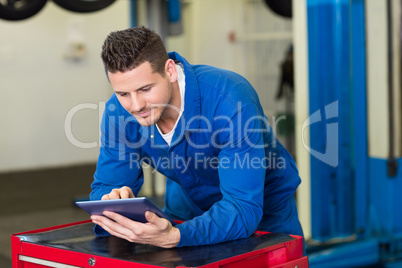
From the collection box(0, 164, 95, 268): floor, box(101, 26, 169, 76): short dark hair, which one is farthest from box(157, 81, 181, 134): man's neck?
box(0, 164, 95, 268): floor

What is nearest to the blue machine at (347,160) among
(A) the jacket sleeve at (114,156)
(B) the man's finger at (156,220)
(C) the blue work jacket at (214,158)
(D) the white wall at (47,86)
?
(C) the blue work jacket at (214,158)

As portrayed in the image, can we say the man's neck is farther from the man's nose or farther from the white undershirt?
the man's nose

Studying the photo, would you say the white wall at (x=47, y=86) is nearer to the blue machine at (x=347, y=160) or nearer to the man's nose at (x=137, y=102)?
the blue machine at (x=347, y=160)

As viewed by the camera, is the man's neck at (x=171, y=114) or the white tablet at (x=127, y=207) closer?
the white tablet at (x=127, y=207)

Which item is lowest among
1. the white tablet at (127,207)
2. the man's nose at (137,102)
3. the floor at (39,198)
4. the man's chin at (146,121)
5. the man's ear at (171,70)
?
the floor at (39,198)

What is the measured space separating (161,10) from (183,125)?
3.19 metres

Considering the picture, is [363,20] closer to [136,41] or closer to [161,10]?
[161,10]

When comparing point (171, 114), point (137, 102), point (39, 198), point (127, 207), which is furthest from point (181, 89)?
point (39, 198)

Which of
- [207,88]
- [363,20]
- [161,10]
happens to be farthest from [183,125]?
[161,10]

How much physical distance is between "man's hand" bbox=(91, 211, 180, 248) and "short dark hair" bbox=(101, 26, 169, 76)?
14.1 inches

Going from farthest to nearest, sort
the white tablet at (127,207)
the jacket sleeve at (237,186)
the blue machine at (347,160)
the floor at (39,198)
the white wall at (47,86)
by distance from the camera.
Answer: the white wall at (47,86), the floor at (39,198), the blue machine at (347,160), the jacket sleeve at (237,186), the white tablet at (127,207)

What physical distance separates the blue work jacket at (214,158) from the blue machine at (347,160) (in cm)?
152

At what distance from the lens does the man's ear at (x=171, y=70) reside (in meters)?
1.49

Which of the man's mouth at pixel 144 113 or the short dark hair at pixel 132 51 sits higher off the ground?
the short dark hair at pixel 132 51
